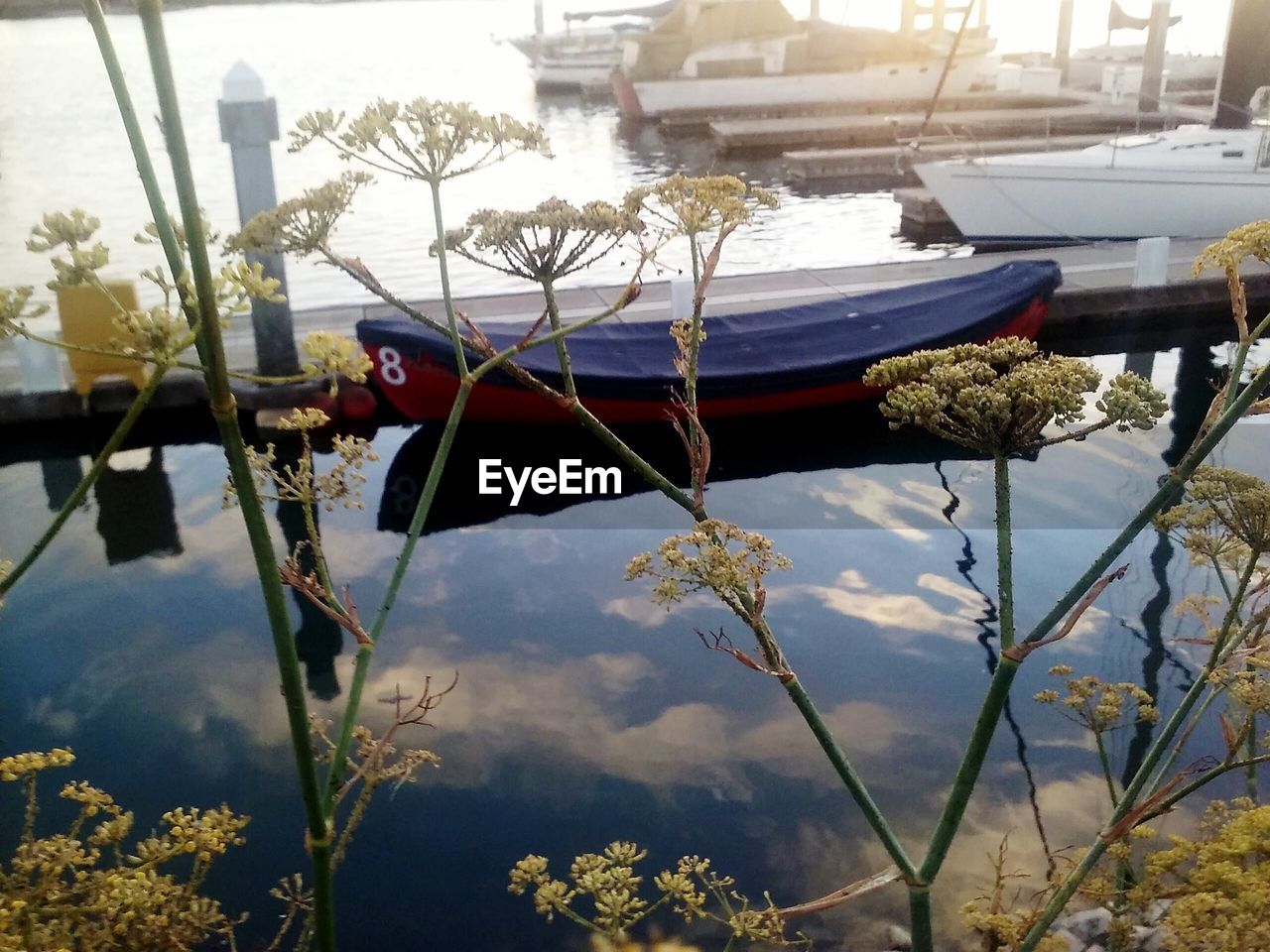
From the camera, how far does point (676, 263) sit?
65.5 ft

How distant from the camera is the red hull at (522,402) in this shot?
37.9 feet

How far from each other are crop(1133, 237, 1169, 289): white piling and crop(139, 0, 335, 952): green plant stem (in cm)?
1659

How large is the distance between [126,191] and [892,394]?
32109 mm

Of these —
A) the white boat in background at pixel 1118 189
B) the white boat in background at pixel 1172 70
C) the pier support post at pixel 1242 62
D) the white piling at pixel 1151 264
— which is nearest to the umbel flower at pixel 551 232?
the white piling at pixel 1151 264

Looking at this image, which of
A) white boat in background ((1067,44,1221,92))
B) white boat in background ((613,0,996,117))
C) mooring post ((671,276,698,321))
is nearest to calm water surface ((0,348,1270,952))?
mooring post ((671,276,698,321))

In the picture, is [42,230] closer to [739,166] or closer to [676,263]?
[676,263]

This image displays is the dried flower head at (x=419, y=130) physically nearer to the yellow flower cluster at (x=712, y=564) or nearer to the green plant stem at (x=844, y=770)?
the yellow flower cluster at (x=712, y=564)

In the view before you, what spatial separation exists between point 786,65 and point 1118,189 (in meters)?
30.6

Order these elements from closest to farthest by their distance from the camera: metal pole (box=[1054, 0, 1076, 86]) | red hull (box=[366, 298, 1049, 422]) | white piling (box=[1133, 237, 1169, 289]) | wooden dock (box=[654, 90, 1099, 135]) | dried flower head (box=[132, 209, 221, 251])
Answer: dried flower head (box=[132, 209, 221, 251])
red hull (box=[366, 298, 1049, 422])
white piling (box=[1133, 237, 1169, 289])
wooden dock (box=[654, 90, 1099, 135])
metal pole (box=[1054, 0, 1076, 86])

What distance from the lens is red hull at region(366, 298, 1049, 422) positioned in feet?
37.9

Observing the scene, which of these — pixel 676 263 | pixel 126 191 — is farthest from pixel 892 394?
pixel 126 191

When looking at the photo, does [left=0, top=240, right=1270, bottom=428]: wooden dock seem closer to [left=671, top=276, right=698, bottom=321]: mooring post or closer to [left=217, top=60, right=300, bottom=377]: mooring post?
[left=671, top=276, right=698, bottom=321]: mooring post

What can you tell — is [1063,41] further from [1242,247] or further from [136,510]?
[1242,247]

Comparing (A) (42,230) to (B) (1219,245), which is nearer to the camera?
(A) (42,230)
